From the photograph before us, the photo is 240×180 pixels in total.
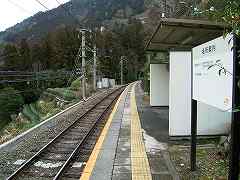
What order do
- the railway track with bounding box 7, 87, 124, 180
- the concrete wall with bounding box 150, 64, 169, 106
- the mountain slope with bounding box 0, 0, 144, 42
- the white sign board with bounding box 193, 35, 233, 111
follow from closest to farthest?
the white sign board with bounding box 193, 35, 233, 111 < the railway track with bounding box 7, 87, 124, 180 < the concrete wall with bounding box 150, 64, 169, 106 < the mountain slope with bounding box 0, 0, 144, 42

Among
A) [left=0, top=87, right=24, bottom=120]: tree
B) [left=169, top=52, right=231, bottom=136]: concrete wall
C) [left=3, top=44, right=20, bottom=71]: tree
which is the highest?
[left=3, top=44, right=20, bottom=71]: tree

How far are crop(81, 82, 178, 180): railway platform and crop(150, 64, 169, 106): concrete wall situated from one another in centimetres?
429

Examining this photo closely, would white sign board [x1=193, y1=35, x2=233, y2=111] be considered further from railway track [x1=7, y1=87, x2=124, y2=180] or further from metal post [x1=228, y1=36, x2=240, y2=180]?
railway track [x1=7, y1=87, x2=124, y2=180]

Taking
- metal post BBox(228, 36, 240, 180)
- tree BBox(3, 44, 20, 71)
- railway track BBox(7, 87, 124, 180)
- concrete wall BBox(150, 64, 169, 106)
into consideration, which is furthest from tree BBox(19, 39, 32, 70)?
metal post BBox(228, 36, 240, 180)

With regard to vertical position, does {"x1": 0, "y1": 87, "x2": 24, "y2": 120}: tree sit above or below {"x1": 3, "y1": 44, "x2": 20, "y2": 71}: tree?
below

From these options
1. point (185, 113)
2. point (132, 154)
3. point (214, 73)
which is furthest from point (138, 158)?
point (214, 73)

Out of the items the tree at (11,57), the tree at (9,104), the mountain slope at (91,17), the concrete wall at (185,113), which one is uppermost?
the mountain slope at (91,17)

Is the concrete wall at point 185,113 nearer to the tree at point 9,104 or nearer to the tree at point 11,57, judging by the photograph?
the tree at point 9,104

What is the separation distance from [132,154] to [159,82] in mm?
9709

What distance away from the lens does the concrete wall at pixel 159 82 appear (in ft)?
59.7

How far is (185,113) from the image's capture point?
10.4m

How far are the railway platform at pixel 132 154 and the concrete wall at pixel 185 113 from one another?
70 cm

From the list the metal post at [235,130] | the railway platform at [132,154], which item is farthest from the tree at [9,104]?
the metal post at [235,130]

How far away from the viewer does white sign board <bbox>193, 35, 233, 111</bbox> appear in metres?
4.70
